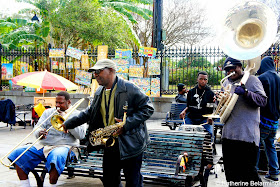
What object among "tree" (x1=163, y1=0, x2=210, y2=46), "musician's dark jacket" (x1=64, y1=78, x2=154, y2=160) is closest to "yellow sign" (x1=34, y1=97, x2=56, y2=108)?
"musician's dark jacket" (x1=64, y1=78, x2=154, y2=160)

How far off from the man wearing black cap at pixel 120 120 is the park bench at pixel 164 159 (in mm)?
874

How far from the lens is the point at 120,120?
3.51m

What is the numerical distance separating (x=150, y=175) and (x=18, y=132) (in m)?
7.38

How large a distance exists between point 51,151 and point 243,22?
10.1 feet

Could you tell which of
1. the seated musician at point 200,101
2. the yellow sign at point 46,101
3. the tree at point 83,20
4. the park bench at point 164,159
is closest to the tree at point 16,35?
the tree at point 83,20

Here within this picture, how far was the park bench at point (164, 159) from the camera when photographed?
4.52 metres

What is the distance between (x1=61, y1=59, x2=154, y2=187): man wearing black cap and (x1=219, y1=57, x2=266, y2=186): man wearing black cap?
1.04 metres

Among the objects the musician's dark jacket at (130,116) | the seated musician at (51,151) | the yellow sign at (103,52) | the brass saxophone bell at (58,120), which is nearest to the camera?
the musician's dark jacket at (130,116)

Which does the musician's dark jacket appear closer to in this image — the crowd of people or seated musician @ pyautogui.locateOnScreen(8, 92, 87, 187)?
the crowd of people

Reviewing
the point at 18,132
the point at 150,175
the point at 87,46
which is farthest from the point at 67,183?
the point at 87,46

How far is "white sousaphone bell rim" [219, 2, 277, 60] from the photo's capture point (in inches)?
165

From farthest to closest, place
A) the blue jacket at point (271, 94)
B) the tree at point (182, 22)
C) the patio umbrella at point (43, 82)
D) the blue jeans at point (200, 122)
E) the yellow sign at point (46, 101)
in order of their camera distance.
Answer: the tree at point (182, 22) → the yellow sign at point (46, 101) → the patio umbrella at point (43, 82) → the blue jeans at point (200, 122) → the blue jacket at point (271, 94)

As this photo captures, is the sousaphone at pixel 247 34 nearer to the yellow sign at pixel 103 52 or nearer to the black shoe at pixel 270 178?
the black shoe at pixel 270 178

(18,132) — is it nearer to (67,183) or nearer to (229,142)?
(67,183)
